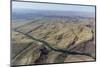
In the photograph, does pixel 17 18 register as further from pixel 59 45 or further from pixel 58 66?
pixel 58 66

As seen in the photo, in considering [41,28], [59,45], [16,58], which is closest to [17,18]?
[41,28]

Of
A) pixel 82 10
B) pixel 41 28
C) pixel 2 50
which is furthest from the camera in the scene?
pixel 82 10

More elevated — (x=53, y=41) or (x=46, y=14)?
(x=46, y=14)

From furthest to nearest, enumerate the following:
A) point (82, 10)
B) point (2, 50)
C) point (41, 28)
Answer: point (82, 10), point (41, 28), point (2, 50)

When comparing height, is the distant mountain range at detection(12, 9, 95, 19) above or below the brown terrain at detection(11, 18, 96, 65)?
above

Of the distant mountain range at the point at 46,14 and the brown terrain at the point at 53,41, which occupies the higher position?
the distant mountain range at the point at 46,14

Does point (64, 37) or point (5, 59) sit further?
point (64, 37)

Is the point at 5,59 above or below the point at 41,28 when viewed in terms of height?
below

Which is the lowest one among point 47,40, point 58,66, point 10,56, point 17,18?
point 58,66
